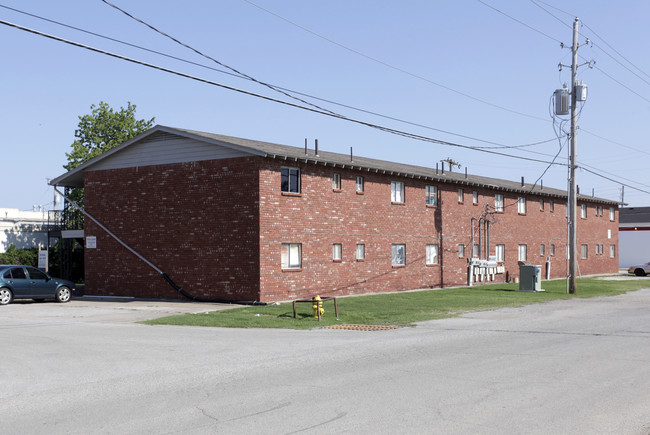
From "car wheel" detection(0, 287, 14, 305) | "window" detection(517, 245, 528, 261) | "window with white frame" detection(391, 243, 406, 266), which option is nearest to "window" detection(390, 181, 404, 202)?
"window with white frame" detection(391, 243, 406, 266)

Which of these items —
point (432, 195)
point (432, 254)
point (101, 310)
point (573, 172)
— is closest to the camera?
point (101, 310)

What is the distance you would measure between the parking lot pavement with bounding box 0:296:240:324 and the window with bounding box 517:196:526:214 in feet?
81.6

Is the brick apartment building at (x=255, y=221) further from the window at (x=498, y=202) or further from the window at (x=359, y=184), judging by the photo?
the window at (x=498, y=202)

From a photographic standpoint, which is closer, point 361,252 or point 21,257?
point 361,252

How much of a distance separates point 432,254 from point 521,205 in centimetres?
1147

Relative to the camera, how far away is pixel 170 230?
1111 inches

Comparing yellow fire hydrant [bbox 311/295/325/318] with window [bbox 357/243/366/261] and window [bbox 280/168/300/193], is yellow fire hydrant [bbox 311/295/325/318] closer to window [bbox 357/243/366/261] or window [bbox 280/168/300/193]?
window [bbox 280/168/300/193]

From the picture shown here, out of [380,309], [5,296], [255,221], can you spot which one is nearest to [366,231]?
[255,221]

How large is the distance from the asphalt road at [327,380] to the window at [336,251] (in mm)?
11537

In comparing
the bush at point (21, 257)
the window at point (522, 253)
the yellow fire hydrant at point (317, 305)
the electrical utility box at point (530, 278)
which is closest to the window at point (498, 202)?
the window at point (522, 253)

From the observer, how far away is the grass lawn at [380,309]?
763 inches

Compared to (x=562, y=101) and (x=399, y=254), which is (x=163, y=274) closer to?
(x=399, y=254)

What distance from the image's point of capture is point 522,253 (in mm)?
44562

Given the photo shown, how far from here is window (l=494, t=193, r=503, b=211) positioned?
41594mm
